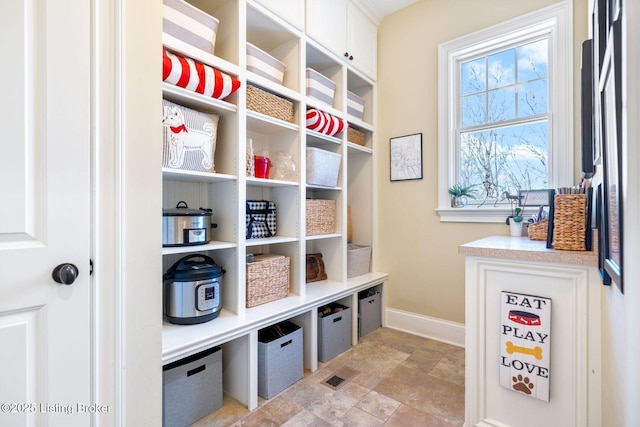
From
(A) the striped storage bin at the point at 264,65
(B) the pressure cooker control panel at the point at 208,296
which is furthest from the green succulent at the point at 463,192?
(B) the pressure cooker control panel at the point at 208,296

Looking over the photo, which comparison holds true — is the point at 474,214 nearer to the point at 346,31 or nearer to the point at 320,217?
the point at 320,217

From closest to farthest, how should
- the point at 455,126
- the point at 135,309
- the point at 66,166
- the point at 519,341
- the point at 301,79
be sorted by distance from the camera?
the point at 66,166 < the point at 135,309 < the point at 519,341 < the point at 301,79 < the point at 455,126

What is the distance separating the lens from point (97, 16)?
3.32ft

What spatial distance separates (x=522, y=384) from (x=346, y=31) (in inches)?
107

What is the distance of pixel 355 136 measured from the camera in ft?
9.14

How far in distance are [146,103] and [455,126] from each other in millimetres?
2361

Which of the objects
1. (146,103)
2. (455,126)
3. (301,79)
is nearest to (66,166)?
(146,103)

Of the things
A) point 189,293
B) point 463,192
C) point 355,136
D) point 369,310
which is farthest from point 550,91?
point 189,293

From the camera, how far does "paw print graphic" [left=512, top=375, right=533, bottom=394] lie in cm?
133

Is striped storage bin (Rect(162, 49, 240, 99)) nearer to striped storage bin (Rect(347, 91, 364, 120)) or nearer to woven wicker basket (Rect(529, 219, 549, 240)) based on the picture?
striped storage bin (Rect(347, 91, 364, 120))

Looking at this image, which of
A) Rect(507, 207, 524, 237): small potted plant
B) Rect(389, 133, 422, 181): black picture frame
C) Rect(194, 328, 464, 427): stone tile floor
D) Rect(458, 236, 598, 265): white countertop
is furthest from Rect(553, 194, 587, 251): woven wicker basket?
Rect(389, 133, 422, 181): black picture frame

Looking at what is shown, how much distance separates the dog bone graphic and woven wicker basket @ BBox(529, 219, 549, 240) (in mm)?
737

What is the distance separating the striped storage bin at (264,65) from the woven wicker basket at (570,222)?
1802 millimetres

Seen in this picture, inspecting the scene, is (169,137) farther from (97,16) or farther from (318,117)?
(318,117)
